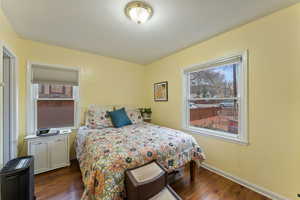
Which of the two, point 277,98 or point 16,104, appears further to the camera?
point 16,104

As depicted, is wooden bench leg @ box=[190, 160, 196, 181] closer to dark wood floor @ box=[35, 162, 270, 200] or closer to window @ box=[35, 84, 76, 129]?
dark wood floor @ box=[35, 162, 270, 200]

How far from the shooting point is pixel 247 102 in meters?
1.86

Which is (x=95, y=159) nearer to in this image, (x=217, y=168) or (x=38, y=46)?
(x=217, y=168)

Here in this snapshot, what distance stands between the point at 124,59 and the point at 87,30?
1438 mm

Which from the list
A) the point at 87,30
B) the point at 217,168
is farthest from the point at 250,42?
the point at 87,30

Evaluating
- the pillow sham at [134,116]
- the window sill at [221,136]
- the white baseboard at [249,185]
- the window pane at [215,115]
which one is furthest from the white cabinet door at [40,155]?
the white baseboard at [249,185]

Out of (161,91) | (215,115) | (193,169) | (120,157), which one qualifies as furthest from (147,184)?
(161,91)

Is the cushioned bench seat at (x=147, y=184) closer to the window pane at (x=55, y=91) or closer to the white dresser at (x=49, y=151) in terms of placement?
the white dresser at (x=49, y=151)

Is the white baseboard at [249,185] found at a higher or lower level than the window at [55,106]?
lower

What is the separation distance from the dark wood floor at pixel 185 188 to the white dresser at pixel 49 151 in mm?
135

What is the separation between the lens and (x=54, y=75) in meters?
2.56

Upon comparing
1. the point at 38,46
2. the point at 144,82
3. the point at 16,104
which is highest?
the point at 38,46

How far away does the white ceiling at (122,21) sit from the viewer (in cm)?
150

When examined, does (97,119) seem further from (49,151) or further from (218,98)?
(218,98)
